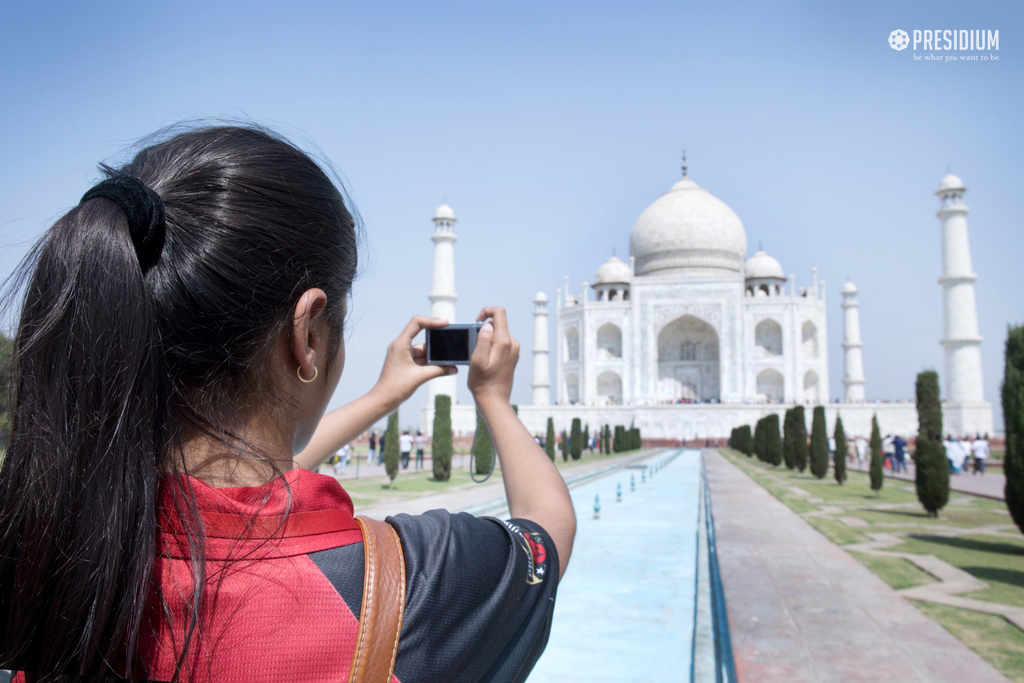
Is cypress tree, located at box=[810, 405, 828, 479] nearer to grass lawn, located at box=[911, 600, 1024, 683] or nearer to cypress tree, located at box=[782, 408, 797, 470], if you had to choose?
cypress tree, located at box=[782, 408, 797, 470]

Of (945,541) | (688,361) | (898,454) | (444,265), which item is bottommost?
(945,541)

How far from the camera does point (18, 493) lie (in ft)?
1.73

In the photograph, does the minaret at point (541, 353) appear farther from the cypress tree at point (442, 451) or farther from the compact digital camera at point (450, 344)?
the compact digital camera at point (450, 344)

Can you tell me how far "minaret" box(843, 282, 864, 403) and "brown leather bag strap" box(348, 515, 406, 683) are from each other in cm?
2983

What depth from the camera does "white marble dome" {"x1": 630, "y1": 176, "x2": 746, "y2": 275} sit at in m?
29.5

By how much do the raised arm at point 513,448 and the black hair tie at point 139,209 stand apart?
32cm

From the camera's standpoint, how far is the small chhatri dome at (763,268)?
99.4 feet

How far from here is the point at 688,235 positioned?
1165 inches

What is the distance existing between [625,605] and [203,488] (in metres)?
2.55

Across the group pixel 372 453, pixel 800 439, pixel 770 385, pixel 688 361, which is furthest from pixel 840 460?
pixel 688 361

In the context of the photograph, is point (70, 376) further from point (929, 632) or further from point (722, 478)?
point (722, 478)

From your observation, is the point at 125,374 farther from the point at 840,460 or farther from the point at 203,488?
the point at 840,460

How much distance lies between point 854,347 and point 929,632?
1105 inches

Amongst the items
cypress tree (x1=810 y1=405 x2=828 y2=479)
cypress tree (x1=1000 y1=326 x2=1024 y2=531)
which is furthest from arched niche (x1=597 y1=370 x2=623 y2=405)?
cypress tree (x1=1000 y1=326 x2=1024 y2=531)
